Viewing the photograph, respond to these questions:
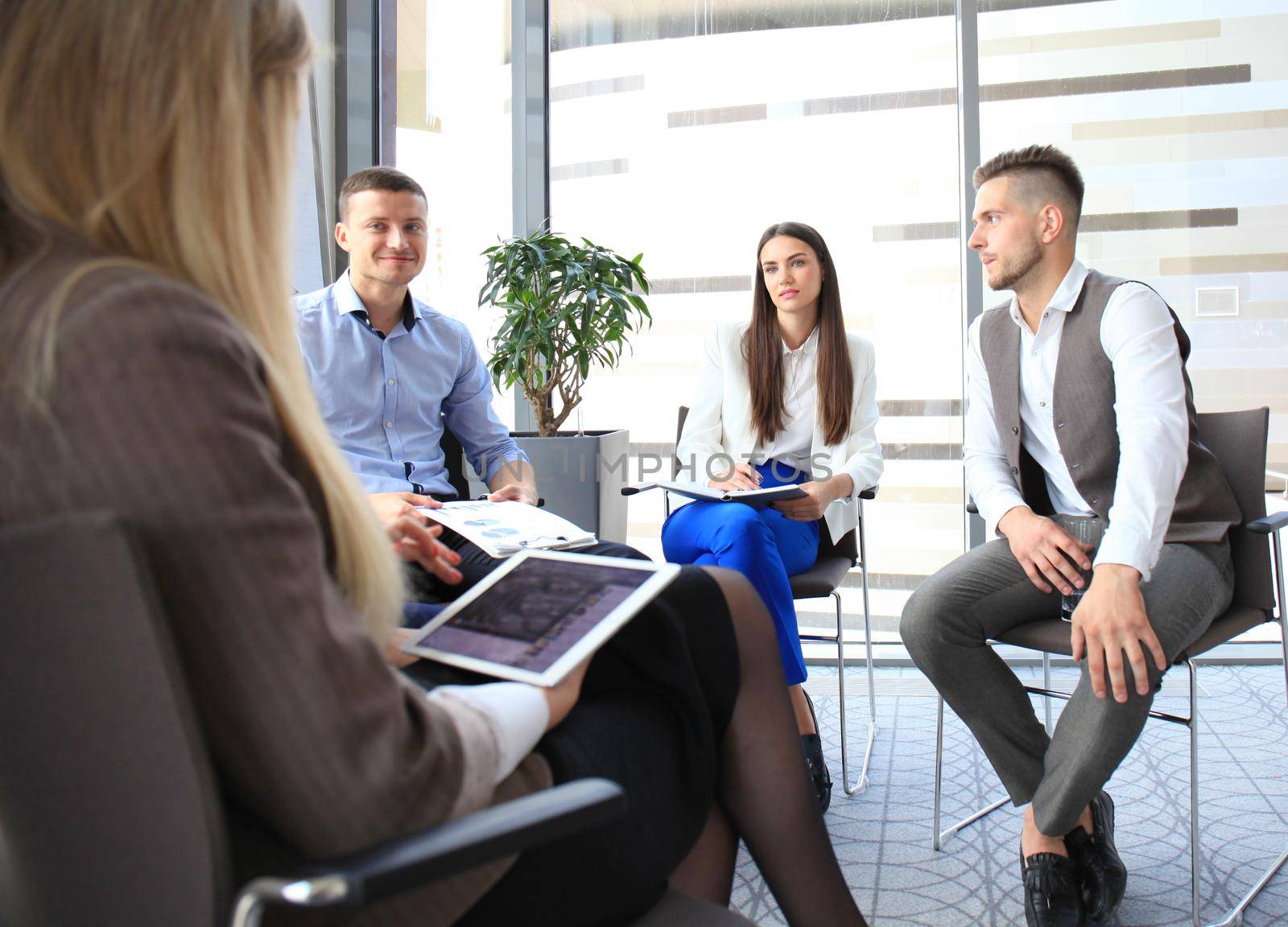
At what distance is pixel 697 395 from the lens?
9.40ft

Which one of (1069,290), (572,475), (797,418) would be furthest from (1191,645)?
(572,475)

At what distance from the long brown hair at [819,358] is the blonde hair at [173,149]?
6.59ft

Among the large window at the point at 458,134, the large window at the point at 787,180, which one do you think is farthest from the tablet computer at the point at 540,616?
the large window at the point at 458,134

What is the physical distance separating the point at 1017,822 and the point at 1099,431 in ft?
2.96

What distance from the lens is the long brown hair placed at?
2.69m

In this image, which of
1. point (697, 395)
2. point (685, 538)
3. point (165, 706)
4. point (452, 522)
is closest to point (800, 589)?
point (685, 538)

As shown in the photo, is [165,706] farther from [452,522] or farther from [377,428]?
[377,428]

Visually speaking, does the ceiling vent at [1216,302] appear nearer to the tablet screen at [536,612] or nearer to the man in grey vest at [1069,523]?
the man in grey vest at [1069,523]

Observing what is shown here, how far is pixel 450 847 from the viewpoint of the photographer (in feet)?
2.05

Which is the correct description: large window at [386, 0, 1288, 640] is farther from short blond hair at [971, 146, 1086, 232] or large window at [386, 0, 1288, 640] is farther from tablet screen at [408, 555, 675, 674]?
tablet screen at [408, 555, 675, 674]

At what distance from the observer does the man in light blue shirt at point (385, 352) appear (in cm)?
237

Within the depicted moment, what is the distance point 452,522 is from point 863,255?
7.71 feet

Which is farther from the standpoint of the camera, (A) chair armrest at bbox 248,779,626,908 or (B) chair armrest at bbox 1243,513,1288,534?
(B) chair armrest at bbox 1243,513,1288,534

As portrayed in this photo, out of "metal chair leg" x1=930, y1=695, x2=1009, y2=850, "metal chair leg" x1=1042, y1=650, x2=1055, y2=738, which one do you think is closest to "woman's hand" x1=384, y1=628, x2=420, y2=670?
"metal chair leg" x1=930, y1=695, x2=1009, y2=850
